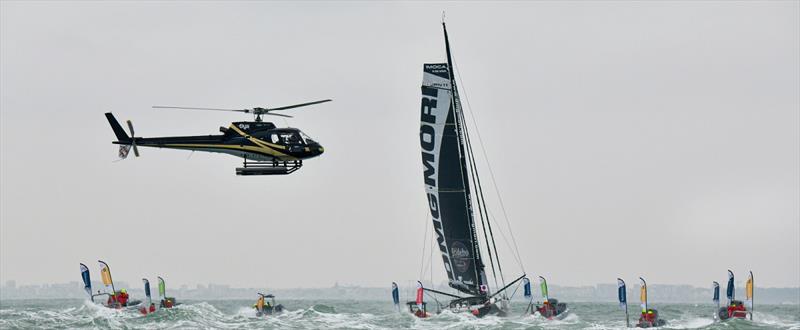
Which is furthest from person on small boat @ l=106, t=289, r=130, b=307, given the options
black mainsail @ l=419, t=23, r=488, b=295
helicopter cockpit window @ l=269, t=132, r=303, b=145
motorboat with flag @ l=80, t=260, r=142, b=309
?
helicopter cockpit window @ l=269, t=132, r=303, b=145

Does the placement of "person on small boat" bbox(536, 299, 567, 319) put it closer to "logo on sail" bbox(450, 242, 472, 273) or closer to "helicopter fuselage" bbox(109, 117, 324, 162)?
"logo on sail" bbox(450, 242, 472, 273)

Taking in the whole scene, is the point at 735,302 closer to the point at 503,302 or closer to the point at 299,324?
the point at 503,302

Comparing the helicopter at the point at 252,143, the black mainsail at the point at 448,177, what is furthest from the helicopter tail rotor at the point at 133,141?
the black mainsail at the point at 448,177

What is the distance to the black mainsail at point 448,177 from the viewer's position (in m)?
54.4

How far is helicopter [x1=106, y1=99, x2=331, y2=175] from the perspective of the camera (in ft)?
151

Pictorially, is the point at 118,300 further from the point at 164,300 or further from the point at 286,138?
the point at 286,138

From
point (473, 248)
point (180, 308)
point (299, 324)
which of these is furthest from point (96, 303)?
point (473, 248)

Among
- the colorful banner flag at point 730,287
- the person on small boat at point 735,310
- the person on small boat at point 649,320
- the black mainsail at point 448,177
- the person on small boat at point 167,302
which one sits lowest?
the person on small boat at point 167,302

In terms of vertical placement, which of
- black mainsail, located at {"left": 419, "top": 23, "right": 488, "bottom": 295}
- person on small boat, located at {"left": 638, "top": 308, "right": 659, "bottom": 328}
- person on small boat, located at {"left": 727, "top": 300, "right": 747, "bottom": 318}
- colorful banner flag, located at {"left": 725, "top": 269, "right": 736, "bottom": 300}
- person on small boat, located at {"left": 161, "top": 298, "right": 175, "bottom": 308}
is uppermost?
black mainsail, located at {"left": 419, "top": 23, "right": 488, "bottom": 295}

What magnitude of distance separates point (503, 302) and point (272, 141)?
1810 centimetres

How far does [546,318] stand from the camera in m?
58.5

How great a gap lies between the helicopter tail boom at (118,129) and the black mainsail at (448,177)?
16150 millimetres

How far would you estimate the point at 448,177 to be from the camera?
55.4 m

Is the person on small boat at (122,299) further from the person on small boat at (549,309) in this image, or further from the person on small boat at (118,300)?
the person on small boat at (549,309)
